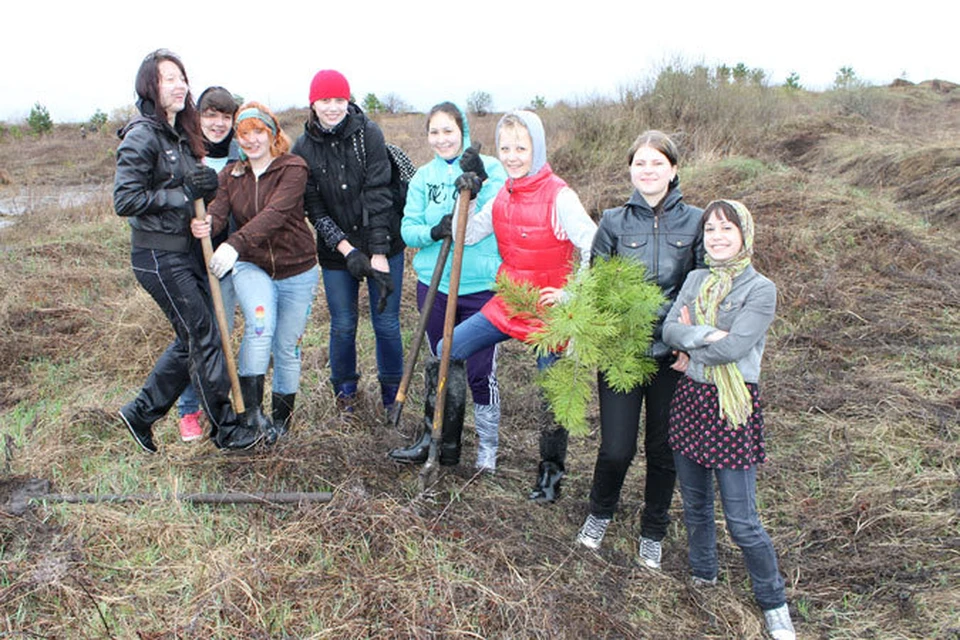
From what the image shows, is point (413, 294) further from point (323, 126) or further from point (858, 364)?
point (858, 364)

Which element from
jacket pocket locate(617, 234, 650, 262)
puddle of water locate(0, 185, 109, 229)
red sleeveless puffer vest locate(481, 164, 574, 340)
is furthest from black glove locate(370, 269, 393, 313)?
A: puddle of water locate(0, 185, 109, 229)

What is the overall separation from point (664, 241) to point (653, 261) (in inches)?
3.6

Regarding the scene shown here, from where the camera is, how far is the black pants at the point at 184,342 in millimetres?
3238

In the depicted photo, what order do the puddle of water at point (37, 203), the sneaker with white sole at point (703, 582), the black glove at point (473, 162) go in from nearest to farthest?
the sneaker with white sole at point (703, 582), the black glove at point (473, 162), the puddle of water at point (37, 203)

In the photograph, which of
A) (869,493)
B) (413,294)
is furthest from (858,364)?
(413,294)

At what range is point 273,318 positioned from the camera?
138 inches

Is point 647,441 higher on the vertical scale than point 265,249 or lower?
lower

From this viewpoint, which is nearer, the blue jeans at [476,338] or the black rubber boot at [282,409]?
the blue jeans at [476,338]

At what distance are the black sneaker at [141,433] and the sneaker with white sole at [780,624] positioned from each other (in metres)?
3.11

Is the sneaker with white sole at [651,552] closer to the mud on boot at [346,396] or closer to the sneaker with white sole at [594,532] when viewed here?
the sneaker with white sole at [594,532]

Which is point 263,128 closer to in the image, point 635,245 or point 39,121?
point 635,245

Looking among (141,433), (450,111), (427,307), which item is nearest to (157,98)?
(450,111)

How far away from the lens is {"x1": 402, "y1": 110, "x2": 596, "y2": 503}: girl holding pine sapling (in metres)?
2.99

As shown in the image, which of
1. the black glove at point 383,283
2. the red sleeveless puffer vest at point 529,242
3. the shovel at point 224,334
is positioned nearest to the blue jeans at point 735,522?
the red sleeveless puffer vest at point 529,242
